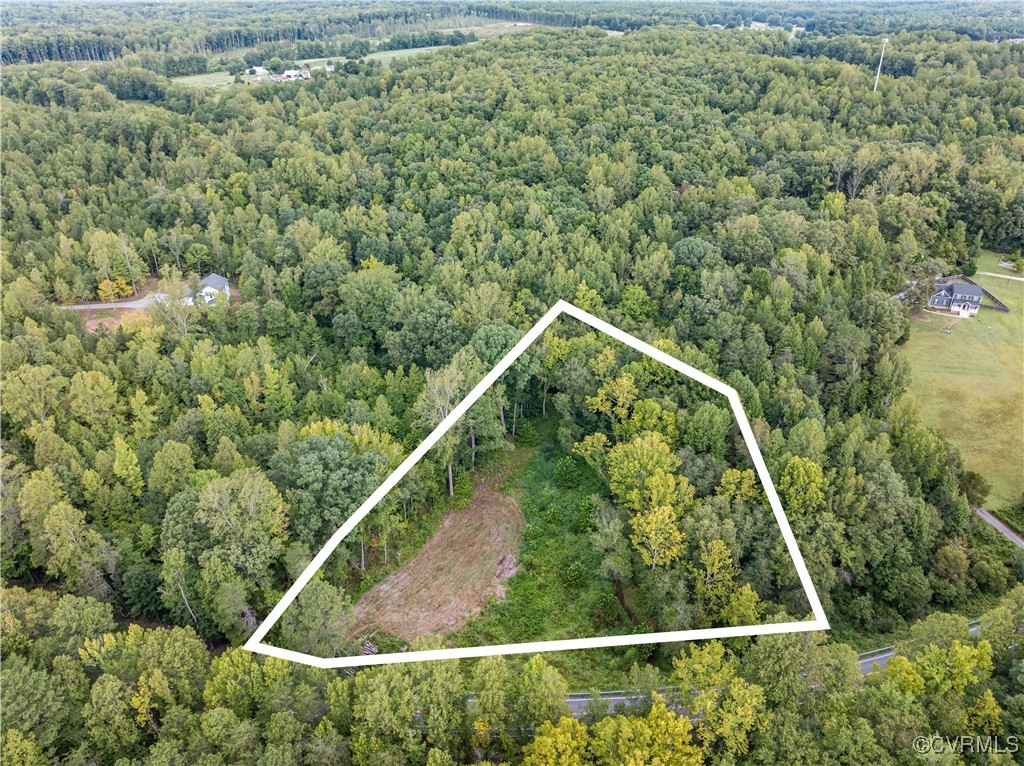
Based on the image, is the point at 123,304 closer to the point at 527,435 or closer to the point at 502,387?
the point at 502,387

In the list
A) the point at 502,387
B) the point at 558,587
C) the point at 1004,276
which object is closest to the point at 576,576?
the point at 558,587

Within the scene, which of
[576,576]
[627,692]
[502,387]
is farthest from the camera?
[502,387]

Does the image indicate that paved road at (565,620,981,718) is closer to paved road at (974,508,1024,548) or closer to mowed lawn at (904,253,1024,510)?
paved road at (974,508,1024,548)

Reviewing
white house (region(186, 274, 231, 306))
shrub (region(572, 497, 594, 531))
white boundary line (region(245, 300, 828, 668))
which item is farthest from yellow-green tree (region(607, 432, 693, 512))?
white house (region(186, 274, 231, 306))

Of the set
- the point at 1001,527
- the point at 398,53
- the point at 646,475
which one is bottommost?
the point at 1001,527

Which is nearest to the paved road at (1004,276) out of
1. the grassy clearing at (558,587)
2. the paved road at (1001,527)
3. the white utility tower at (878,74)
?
the white utility tower at (878,74)

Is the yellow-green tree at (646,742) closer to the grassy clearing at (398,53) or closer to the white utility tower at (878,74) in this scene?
the white utility tower at (878,74)
